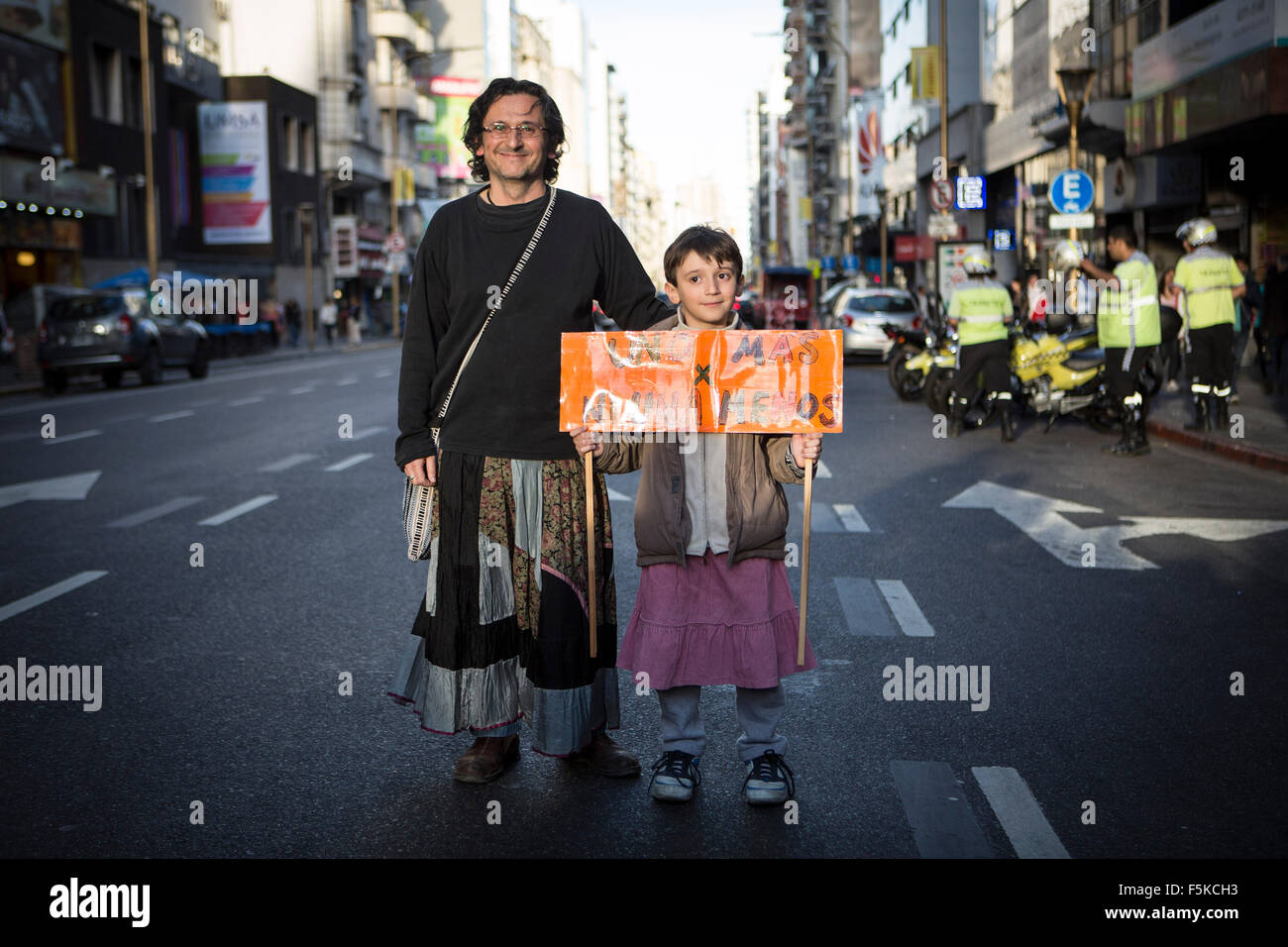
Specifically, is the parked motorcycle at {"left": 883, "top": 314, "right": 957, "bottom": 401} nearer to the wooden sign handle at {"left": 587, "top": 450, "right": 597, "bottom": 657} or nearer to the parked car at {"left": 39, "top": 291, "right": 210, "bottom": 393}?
the parked car at {"left": 39, "top": 291, "right": 210, "bottom": 393}

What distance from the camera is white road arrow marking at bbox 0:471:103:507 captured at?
1197 cm

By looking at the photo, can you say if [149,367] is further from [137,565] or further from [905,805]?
[905,805]

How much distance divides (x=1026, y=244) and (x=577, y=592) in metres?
36.3

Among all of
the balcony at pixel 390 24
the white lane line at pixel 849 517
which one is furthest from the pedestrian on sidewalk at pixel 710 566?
the balcony at pixel 390 24

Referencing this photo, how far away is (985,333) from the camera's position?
15773 millimetres

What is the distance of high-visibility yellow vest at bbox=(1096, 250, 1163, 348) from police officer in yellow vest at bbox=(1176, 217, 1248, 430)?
109 cm

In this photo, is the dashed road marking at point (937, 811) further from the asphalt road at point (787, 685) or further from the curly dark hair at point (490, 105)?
the curly dark hair at point (490, 105)

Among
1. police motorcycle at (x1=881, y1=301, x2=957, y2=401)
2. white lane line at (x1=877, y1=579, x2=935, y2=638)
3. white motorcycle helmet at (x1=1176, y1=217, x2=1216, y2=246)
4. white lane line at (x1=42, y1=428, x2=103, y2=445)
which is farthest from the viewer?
police motorcycle at (x1=881, y1=301, x2=957, y2=401)

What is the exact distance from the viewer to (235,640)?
681cm

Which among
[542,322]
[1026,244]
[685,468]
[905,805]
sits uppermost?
[1026,244]

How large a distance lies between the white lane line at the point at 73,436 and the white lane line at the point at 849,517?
9.36 m

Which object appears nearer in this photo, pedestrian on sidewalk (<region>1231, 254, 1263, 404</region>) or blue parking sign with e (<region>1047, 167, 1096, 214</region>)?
blue parking sign with e (<region>1047, 167, 1096, 214</region>)

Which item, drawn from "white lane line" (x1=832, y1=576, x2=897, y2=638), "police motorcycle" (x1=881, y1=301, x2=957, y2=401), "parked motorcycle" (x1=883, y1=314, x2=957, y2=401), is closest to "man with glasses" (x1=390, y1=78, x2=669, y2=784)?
"white lane line" (x1=832, y1=576, x2=897, y2=638)

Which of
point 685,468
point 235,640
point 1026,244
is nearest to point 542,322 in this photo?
point 685,468
